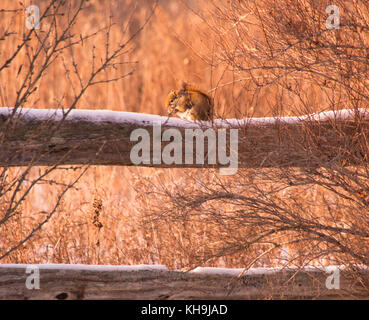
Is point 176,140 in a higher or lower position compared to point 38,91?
lower

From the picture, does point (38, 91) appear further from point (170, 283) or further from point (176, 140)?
point (170, 283)

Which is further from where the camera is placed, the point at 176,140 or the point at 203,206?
the point at 203,206

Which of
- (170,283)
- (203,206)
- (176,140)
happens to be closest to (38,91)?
(176,140)

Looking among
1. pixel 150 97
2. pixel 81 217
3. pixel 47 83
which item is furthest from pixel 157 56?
pixel 81 217

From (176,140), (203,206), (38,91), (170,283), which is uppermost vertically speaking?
(38,91)

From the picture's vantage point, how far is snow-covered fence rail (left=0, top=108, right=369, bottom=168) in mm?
3828

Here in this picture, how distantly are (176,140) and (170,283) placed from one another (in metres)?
0.99

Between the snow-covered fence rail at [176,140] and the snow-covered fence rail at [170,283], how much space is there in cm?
73

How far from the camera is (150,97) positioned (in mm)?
10078

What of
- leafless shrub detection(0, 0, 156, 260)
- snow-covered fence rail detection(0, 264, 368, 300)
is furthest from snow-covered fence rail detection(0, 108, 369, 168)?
snow-covered fence rail detection(0, 264, 368, 300)

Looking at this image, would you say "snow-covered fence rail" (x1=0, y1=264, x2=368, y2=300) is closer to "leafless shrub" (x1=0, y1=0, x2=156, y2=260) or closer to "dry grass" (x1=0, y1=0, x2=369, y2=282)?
"dry grass" (x1=0, y1=0, x2=369, y2=282)

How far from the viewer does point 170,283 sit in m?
4.14

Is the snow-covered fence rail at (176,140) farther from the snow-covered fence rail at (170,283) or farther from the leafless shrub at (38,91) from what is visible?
the snow-covered fence rail at (170,283)

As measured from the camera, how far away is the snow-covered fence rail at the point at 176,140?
3.83 meters
